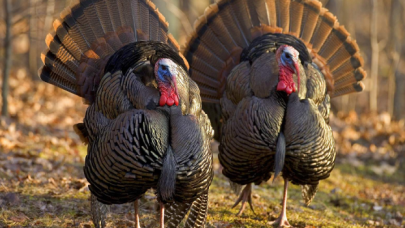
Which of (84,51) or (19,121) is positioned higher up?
(84,51)

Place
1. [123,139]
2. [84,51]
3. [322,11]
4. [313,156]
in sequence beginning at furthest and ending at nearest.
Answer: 1. [322,11]
2. [84,51]
3. [313,156]
4. [123,139]

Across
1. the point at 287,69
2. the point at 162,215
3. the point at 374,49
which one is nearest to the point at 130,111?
the point at 162,215

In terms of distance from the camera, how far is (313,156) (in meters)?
4.88

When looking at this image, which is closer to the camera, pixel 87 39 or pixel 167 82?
pixel 167 82

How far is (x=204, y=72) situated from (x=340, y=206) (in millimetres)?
2627

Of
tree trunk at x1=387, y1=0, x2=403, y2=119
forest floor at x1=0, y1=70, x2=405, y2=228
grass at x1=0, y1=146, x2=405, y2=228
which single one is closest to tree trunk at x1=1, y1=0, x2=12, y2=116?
forest floor at x1=0, y1=70, x2=405, y2=228

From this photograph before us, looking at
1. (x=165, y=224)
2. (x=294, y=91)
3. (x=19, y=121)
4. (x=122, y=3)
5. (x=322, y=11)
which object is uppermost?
(x=322, y=11)

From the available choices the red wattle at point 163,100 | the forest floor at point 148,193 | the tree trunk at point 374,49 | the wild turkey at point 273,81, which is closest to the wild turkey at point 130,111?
the red wattle at point 163,100

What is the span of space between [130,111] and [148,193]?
226 centimetres

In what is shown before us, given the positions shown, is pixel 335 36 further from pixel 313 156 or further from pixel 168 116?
pixel 168 116

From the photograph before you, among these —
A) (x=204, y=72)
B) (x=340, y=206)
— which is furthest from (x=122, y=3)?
(x=340, y=206)

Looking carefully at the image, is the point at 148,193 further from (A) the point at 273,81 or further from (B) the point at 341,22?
(B) the point at 341,22

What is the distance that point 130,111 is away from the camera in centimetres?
422

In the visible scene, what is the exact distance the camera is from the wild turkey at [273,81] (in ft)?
16.0
